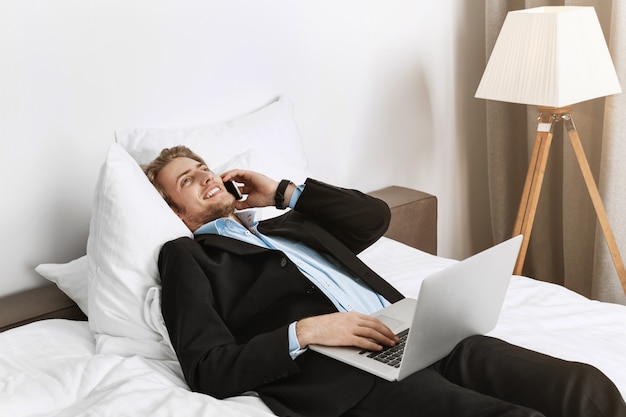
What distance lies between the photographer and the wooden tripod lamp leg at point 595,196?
2.63 meters

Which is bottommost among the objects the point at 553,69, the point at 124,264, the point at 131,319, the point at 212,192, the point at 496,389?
the point at 496,389

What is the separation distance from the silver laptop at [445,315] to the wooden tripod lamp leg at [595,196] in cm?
106

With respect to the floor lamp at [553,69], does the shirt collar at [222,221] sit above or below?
below

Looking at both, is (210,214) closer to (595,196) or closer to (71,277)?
(71,277)

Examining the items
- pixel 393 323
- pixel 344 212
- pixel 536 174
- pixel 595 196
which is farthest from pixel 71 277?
pixel 595 196

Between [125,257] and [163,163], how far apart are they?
268mm

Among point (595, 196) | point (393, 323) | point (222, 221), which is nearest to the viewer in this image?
point (393, 323)

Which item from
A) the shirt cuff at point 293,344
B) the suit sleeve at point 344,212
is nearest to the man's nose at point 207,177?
the suit sleeve at point 344,212

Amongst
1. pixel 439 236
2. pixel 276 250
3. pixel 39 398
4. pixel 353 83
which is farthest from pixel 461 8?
pixel 39 398

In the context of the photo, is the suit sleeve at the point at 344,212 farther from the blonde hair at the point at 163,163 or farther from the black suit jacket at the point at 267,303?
the blonde hair at the point at 163,163

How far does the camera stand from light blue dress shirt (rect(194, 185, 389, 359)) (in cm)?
185

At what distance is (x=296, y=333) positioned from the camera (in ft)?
5.23

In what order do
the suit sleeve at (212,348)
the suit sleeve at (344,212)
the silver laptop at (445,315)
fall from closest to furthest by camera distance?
1. the silver laptop at (445,315)
2. the suit sleeve at (212,348)
3. the suit sleeve at (344,212)

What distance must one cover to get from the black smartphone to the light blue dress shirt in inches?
2.9
